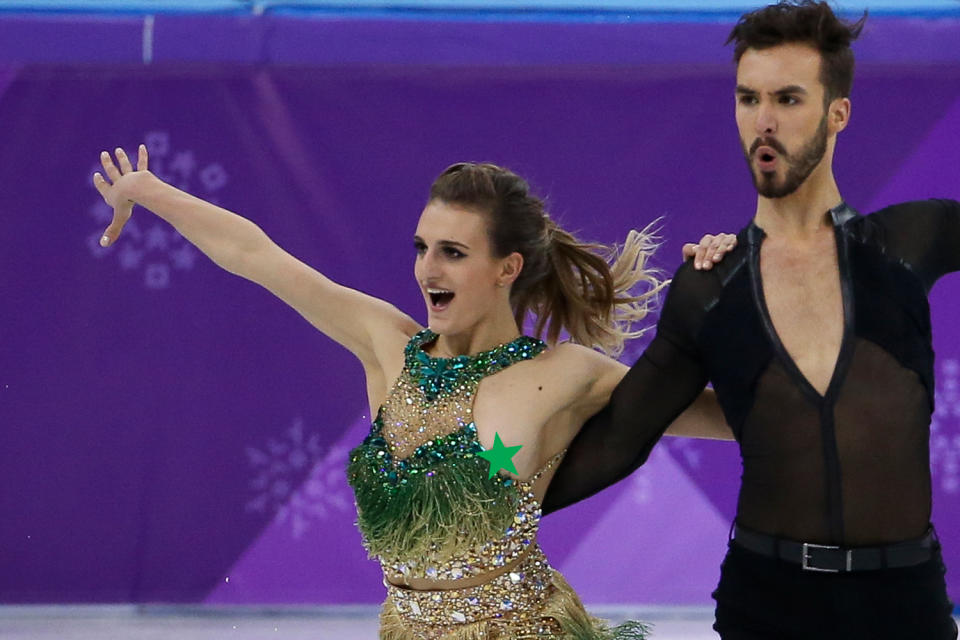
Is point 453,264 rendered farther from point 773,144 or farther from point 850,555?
point 850,555

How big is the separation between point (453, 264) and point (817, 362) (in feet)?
2.86

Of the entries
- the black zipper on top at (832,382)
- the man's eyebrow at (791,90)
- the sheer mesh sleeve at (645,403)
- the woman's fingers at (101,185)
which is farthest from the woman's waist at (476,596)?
the woman's fingers at (101,185)

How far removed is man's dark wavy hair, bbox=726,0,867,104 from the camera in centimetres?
279

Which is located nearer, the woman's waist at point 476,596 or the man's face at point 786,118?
the man's face at point 786,118

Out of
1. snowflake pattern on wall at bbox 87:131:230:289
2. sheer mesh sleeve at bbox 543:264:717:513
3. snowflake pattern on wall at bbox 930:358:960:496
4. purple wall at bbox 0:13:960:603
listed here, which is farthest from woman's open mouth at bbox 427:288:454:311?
snowflake pattern on wall at bbox 930:358:960:496

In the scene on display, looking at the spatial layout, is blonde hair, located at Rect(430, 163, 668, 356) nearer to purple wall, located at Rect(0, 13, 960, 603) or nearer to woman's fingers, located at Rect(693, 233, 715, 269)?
woman's fingers, located at Rect(693, 233, 715, 269)

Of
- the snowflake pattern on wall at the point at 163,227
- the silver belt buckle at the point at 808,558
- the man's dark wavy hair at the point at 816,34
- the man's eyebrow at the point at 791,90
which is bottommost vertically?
the silver belt buckle at the point at 808,558

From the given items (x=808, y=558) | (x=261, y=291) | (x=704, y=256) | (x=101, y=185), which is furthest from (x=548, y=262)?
(x=261, y=291)

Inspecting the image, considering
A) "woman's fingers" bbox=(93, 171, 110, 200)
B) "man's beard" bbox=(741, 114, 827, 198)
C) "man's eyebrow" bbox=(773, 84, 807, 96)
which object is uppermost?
"man's eyebrow" bbox=(773, 84, 807, 96)

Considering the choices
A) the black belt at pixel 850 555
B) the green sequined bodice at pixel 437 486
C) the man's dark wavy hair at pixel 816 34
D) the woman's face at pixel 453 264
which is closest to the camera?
the black belt at pixel 850 555

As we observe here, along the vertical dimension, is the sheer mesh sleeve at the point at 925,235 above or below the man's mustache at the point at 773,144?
below

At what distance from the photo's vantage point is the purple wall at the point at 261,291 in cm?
518

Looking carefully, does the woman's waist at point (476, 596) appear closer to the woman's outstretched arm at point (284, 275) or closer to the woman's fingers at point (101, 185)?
the woman's outstretched arm at point (284, 275)

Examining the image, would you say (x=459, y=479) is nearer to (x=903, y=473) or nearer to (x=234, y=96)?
(x=903, y=473)
